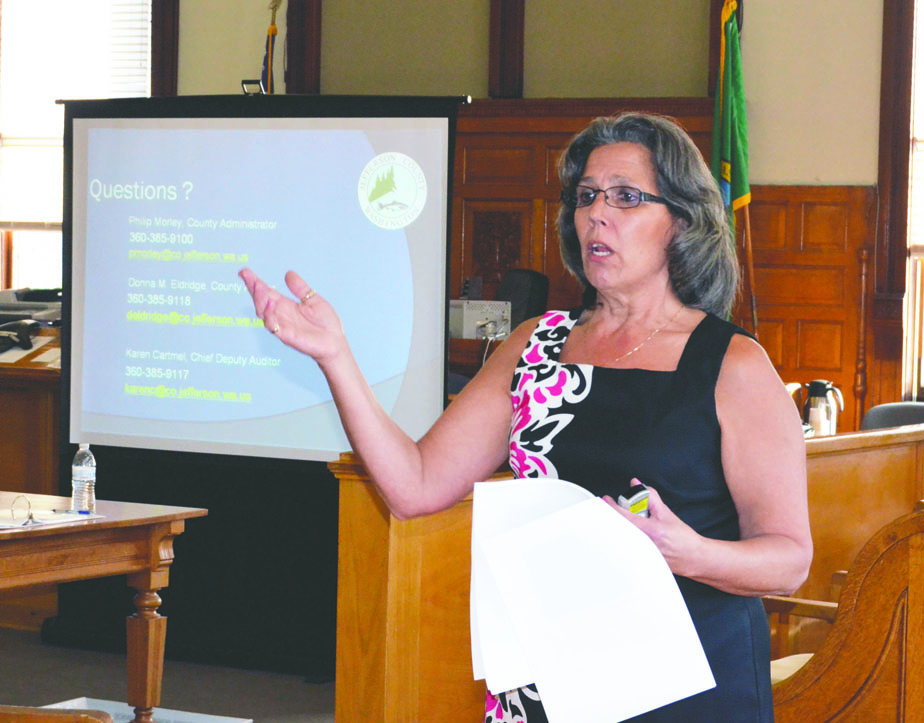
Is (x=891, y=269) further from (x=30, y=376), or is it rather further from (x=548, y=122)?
(x=30, y=376)

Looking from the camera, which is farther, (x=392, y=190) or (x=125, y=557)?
(x=392, y=190)

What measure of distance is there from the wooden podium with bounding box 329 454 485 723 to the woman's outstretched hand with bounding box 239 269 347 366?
98 cm

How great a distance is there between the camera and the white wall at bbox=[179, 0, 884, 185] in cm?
712

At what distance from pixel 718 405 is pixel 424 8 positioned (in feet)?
22.4

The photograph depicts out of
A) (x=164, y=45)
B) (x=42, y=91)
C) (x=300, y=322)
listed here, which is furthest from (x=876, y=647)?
(x=42, y=91)

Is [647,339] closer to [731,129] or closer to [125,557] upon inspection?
[125,557]

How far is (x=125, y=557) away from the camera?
350 centimetres

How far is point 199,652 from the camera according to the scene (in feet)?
15.6

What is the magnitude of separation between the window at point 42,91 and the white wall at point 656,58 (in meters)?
1.12

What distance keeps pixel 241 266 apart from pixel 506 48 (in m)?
3.75

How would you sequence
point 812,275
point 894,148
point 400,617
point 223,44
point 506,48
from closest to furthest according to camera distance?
point 400,617
point 894,148
point 812,275
point 506,48
point 223,44

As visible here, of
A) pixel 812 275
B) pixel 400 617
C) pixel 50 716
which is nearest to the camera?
pixel 50 716

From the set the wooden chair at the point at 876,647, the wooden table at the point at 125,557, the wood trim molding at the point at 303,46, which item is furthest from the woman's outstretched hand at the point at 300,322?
the wood trim molding at the point at 303,46

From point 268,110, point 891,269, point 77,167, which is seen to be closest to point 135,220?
point 77,167
